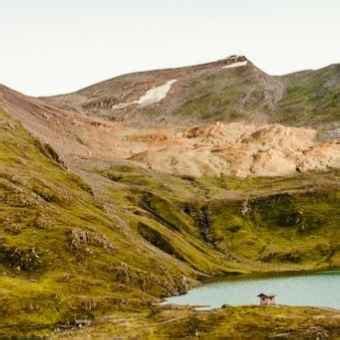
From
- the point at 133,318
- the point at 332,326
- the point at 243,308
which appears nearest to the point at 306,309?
the point at 243,308

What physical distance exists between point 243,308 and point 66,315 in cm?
4475

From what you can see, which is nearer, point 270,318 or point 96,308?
point 270,318

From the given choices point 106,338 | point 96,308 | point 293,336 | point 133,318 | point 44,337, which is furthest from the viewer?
point 96,308

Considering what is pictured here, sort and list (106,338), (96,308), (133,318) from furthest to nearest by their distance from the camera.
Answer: (96,308) < (133,318) < (106,338)

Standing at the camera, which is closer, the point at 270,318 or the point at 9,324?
the point at 270,318

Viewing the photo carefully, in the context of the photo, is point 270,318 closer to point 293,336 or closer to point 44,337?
point 293,336

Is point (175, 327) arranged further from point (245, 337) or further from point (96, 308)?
point (96, 308)

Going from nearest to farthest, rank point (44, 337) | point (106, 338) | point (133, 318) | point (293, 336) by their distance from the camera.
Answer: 1. point (293, 336)
2. point (106, 338)
3. point (44, 337)
4. point (133, 318)

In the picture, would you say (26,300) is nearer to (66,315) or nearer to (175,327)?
(66,315)

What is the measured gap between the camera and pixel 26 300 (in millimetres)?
195000

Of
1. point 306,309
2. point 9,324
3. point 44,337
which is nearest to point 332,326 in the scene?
point 306,309

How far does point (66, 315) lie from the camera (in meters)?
192

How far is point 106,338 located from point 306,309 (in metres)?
49.3

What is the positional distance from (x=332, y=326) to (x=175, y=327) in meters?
33.9
